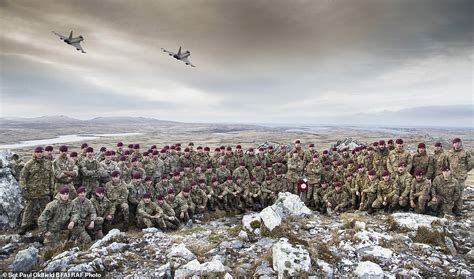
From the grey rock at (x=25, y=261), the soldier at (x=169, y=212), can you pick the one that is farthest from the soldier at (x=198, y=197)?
the grey rock at (x=25, y=261)

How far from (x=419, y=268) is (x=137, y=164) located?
43.4 ft

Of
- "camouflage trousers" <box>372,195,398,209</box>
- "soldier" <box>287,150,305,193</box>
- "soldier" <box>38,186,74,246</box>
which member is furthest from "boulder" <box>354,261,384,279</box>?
"soldier" <box>287,150,305,193</box>

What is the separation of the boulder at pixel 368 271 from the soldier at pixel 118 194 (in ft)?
30.5

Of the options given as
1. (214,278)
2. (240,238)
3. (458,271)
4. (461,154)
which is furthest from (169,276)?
(461,154)

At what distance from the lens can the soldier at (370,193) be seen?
48.8 ft

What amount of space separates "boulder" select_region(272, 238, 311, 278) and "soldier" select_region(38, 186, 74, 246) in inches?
280

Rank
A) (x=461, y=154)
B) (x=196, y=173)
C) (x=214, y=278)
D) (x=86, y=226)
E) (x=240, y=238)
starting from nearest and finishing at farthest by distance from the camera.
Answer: (x=214, y=278), (x=240, y=238), (x=86, y=226), (x=461, y=154), (x=196, y=173)

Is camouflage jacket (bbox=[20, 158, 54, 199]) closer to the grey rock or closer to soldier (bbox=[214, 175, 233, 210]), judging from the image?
the grey rock

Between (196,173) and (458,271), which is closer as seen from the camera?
(458,271)

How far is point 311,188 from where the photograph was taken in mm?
18500

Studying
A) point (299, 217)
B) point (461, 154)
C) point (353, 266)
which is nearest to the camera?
point (353, 266)

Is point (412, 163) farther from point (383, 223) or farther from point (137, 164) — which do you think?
point (137, 164)

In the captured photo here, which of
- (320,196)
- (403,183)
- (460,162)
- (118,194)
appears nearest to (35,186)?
(118,194)

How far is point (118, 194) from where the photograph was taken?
13.3m
